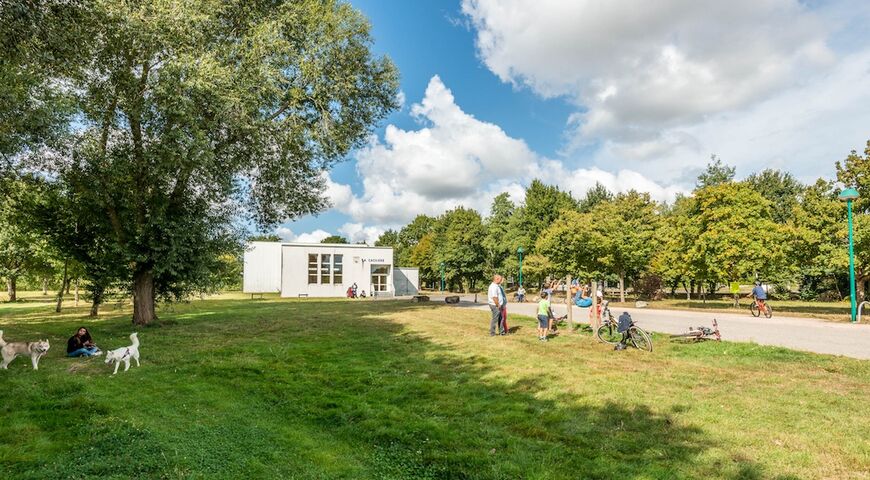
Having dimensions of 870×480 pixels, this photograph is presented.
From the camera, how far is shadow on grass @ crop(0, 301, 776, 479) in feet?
14.8

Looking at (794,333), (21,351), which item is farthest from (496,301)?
(21,351)

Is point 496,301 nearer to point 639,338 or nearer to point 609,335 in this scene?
point 609,335

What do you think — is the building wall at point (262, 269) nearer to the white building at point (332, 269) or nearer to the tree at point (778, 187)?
the white building at point (332, 269)

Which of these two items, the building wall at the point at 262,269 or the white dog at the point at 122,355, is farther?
the building wall at the point at 262,269

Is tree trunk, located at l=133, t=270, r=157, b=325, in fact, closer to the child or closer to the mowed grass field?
the mowed grass field

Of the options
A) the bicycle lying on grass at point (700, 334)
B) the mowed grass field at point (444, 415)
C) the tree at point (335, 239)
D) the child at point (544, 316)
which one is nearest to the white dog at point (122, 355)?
the mowed grass field at point (444, 415)

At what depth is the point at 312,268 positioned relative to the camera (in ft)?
147

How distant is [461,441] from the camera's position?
5207 millimetres

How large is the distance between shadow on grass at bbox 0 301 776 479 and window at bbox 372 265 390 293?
37.8 metres

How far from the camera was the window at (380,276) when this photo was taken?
4750cm

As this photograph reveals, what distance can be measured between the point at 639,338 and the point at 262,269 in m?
49.7

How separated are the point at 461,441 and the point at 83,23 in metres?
12.7

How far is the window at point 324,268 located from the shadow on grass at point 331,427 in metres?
35.7

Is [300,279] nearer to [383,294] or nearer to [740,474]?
[383,294]
